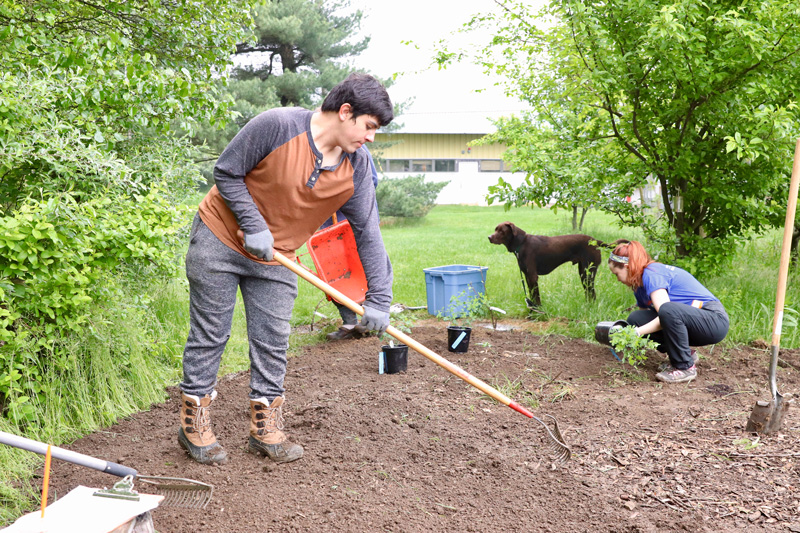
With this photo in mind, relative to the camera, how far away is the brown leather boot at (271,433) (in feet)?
10.1

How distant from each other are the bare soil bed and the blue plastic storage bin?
1.57 meters

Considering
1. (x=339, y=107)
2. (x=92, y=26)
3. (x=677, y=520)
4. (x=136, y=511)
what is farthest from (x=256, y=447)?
(x=92, y=26)

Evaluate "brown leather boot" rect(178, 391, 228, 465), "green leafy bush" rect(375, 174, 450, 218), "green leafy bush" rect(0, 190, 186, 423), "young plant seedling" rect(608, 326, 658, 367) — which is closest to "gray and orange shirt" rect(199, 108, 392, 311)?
"green leafy bush" rect(0, 190, 186, 423)

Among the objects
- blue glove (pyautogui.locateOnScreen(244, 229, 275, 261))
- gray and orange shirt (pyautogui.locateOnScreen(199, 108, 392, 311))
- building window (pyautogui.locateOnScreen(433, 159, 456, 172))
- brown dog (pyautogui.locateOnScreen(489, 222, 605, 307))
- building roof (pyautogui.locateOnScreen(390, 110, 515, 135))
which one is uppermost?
building roof (pyautogui.locateOnScreen(390, 110, 515, 135))

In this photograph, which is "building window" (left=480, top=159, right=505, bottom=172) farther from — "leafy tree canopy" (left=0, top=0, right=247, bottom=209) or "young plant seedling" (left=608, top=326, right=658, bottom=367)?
"young plant seedling" (left=608, top=326, right=658, bottom=367)

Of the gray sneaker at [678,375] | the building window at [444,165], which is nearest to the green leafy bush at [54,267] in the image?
Result: the gray sneaker at [678,375]

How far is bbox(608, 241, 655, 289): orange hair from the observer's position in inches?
175

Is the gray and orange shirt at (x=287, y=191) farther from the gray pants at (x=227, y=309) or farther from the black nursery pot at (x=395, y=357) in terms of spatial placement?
the black nursery pot at (x=395, y=357)

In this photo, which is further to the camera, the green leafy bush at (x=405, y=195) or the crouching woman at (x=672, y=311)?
the green leafy bush at (x=405, y=195)

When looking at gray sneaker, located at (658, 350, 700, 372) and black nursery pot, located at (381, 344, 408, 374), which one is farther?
black nursery pot, located at (381, 344, 408, 374)

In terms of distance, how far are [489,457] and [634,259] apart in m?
1.99

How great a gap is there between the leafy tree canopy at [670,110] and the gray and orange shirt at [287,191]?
248 cm

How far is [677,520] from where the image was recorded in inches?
103

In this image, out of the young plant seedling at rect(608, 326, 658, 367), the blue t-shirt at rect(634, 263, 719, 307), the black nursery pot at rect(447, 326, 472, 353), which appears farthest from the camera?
the black nursery pot at rect(447, 326, 472, 353)
